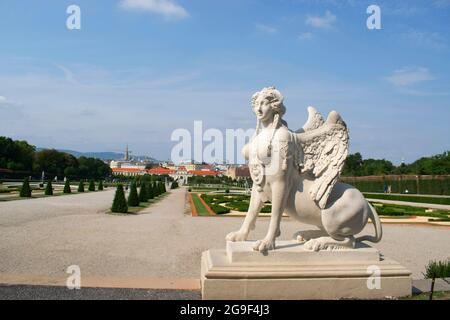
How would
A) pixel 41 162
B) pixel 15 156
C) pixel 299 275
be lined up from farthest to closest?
pixel 41 162
pixel 15 156
pixel 299 275

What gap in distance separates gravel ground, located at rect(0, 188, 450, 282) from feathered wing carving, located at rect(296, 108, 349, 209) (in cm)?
351

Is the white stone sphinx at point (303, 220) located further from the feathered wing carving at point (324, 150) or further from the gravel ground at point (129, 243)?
the gravel ground at point (129, 243)

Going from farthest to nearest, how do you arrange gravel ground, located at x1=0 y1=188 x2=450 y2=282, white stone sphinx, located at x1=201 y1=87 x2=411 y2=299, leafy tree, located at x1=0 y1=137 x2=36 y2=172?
leafy tree, located at x1=0 y1=137 x2=36 y2=172
gravel ground, located at x1=0 y1=188 x2=450 y2=282
white stone sphinx, located at x1=201 y1=87 x2=411 y2=299

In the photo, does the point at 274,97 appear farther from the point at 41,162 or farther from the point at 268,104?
the point at 41,162

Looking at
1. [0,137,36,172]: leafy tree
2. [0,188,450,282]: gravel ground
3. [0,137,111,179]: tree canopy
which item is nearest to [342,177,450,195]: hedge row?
[0,188,450,282]: gravel ground

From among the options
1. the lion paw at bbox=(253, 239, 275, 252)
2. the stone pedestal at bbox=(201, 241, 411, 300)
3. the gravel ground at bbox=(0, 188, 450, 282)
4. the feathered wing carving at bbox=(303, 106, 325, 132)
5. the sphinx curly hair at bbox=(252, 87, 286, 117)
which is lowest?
the gravel ground at bbox=(0, 188, 450, 282)

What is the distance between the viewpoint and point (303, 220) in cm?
592

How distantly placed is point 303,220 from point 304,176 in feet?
2.16

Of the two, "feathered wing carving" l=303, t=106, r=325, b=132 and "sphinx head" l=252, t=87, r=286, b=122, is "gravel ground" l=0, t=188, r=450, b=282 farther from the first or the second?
"feathered wing carving" l=303, t=106, r=325, b=132

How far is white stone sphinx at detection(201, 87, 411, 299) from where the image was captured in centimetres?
530

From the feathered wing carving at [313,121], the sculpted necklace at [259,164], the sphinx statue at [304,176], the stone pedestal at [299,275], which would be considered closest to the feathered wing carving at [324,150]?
the sphinx statue at [304,176]

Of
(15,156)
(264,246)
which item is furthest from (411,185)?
(15,156)
